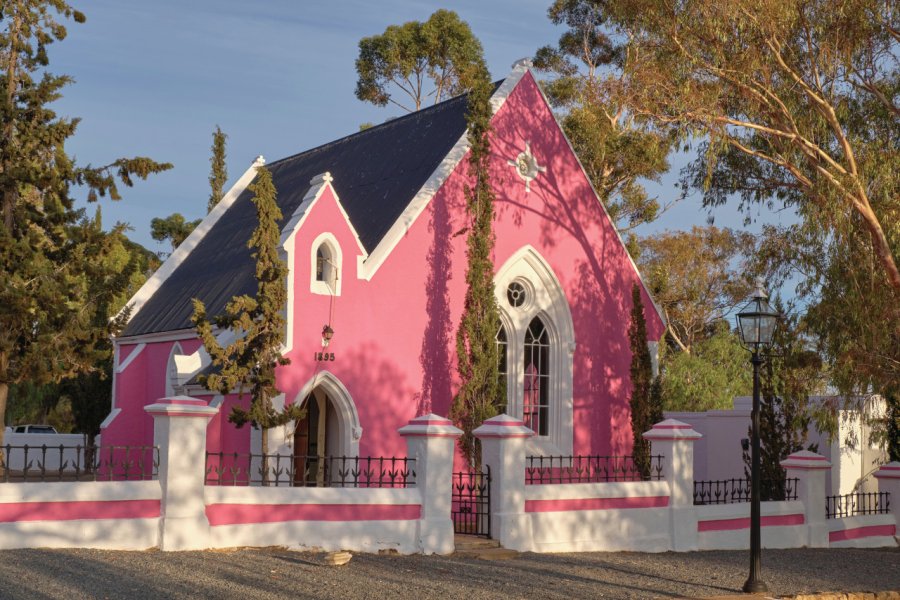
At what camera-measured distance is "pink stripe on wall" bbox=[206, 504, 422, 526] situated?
44.3ft

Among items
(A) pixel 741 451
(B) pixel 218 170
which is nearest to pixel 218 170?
(B) pixel 218 170

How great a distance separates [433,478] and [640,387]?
9553mm

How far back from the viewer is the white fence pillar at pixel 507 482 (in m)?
15.6

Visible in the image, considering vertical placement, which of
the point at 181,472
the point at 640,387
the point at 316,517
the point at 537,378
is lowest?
the point at 316,517

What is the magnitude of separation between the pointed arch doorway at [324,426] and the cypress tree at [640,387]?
21.4ft

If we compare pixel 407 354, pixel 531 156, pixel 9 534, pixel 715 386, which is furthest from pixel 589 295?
pixel 715 386

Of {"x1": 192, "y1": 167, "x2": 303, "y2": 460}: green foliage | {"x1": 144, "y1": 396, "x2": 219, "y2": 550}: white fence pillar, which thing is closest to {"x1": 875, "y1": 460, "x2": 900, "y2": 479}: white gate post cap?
{"x1": 192, "y1": 167, "x2": 303, "y2": 460}: green foliage

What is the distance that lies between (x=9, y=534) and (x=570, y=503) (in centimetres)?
792

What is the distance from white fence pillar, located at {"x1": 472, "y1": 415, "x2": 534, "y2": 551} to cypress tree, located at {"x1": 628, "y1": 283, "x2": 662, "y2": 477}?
26.0 ft

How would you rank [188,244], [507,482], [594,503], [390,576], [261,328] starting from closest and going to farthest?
1. [390,576]
2. [507,482]
3. [594,503]
4. [261,328]
5. [188,244]

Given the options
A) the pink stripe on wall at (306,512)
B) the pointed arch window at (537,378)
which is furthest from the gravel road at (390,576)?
the pointed arch window at (537,378)

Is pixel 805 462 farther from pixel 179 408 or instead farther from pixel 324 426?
pixel 179 408

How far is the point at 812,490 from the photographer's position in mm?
19562

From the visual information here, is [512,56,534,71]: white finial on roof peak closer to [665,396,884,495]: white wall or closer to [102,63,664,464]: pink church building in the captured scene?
[102,63,664,464]: pink church building
